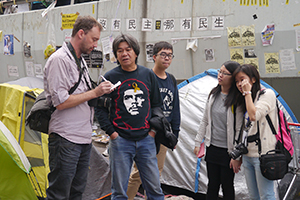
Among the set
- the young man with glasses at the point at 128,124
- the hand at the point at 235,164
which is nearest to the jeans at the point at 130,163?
the young man with glasses at the point at 128,124

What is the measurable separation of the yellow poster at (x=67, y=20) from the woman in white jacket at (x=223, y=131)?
4477 millimetres

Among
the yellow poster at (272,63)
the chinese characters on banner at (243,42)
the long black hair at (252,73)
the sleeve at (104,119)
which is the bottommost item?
the sleeve at (104,119)

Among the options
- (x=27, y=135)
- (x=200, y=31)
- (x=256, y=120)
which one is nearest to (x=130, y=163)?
(x=256, y=120)

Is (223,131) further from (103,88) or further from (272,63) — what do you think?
(272,63)

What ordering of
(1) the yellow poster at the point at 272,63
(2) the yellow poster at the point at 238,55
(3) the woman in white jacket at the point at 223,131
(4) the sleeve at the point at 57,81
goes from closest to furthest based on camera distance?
(4) the sleeve at the point at 57,81 → (3) the woman in white jacket at the point at 223,131 → (1) the yellow poster at the point at 272,63 → (2) the yellow poster at the point at 238,55

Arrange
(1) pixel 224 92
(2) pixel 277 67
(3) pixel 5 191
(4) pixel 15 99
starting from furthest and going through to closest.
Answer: (2) pixel 277 67, (4) pixel 15 99, (3) pixel 5 191, (1) pixel 224 92

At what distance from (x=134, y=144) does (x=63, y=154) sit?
536mm

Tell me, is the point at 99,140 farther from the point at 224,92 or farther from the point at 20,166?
the point at 224,92

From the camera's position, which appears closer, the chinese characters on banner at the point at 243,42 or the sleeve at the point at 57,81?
the sleeve at the point at 57,81

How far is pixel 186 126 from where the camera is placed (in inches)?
144

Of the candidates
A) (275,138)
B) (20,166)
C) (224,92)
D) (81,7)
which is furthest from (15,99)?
(81,7)

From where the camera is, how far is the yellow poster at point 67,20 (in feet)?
20.5

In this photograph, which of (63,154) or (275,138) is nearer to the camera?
(63,154)

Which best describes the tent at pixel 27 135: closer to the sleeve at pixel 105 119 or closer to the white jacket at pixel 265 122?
the sleeve at pixel 105 119
